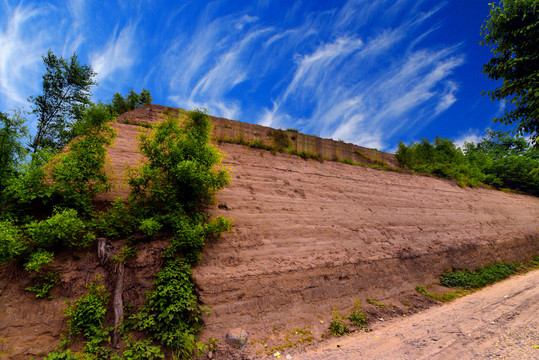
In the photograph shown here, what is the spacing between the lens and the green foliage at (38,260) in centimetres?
357

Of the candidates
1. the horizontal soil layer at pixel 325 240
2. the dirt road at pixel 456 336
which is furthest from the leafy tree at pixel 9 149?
the dirt road at pixel 456 336

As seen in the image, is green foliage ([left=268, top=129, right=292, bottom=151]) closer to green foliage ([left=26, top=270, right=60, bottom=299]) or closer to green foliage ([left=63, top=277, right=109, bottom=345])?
green foliage ([left=63, top=277, right=109, bottom=345])

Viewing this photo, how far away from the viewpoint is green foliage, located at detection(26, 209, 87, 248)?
12.3 feet

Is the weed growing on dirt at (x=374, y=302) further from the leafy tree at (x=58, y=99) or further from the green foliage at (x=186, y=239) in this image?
the leafy tree at (x=58, y=99)

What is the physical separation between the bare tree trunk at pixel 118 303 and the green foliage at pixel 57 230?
0.85 metres

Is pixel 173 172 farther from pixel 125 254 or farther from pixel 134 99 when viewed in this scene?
pixel 134 99

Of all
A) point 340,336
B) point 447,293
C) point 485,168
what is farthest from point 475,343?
point 485,168

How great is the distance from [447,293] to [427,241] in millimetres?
2028

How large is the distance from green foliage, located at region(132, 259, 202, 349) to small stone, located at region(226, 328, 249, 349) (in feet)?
1.81

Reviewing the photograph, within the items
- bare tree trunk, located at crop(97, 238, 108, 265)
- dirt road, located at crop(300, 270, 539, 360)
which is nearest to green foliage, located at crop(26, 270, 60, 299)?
bare tree trunk, located at crop(97, 238, 108, 265)

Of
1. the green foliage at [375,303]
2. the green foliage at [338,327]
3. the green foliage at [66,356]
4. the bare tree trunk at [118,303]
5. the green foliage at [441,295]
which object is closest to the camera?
the green foliage at [66,356]

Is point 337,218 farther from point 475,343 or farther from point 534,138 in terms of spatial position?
point 534,138

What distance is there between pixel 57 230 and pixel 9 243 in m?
0.56

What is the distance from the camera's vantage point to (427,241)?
8430mm
